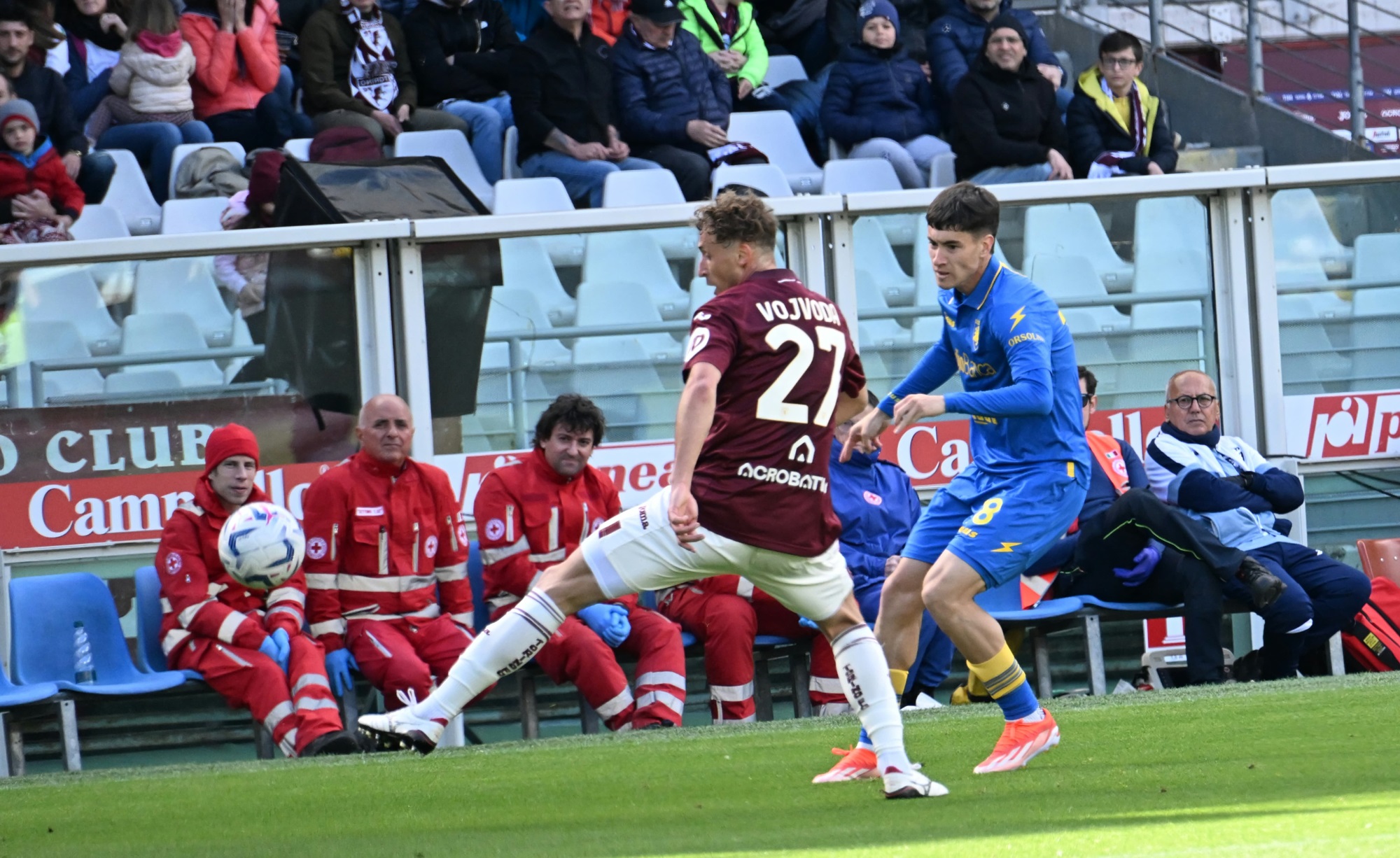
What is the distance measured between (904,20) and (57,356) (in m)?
6.89

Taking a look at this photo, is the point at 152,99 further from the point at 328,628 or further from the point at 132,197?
the point at 328,628

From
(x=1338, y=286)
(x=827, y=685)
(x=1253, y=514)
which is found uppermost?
(x=1338, y=286)

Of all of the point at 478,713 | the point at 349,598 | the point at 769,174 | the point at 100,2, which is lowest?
the point at 478,713

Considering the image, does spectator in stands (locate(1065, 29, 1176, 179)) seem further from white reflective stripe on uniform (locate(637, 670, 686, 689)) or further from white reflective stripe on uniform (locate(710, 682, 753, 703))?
white reflective stripe on uniform (locate(637, 670, 686, 689))

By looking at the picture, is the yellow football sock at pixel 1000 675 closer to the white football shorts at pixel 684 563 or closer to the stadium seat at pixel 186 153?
the white football shorts at pixel 684 563

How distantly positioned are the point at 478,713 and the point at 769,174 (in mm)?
3950

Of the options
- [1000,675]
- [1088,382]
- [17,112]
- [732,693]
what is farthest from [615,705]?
[17,112]

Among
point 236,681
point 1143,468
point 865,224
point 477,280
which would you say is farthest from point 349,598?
point 1143,468

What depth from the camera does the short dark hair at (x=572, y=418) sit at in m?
8.97

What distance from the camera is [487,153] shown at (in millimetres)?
12281

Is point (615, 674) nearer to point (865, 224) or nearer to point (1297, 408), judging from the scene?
point (865, 224)

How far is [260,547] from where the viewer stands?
8.22 metres

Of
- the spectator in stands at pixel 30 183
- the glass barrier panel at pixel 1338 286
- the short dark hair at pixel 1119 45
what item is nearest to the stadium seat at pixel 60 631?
the spectator in stands at pixel 30 183

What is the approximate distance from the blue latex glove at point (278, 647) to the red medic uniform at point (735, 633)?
1.84 meters
